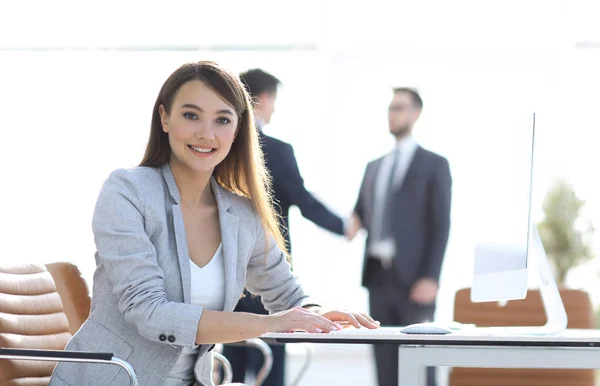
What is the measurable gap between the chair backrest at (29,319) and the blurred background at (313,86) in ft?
13.0

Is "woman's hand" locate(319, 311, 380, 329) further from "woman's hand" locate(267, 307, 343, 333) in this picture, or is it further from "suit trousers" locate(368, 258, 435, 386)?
"suit trousers" locate(368, 258, 435, 386)

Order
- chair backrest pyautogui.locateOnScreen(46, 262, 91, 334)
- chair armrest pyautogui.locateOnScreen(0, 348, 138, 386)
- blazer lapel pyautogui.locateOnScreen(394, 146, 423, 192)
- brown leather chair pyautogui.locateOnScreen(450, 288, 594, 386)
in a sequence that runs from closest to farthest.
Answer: chair armrest pyautogui.locateOnScreen(0, 348, 138, 386) < chair backrest pyautogui.locateOnScreen(46, 262, 91, 334) < brown leather chair pyautogui.locateOnScreen(450, 288, 594, 386) < blazer lapel pyautogui.locateOnScreen(394, 146, 423, 192)

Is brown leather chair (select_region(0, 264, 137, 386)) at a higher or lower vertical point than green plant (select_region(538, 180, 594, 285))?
lower

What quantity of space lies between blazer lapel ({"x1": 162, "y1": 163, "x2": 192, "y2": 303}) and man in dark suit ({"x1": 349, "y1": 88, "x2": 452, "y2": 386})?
77.3 inches

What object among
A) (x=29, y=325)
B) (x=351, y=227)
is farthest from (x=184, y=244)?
(x=351, y=227)

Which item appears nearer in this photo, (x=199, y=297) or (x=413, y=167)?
(x=199, y=297)

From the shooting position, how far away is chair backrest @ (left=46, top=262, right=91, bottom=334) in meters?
2.45

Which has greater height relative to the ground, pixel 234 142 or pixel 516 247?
pixel 234 142

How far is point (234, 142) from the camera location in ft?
7.09

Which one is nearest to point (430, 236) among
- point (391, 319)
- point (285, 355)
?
point (391, 319)

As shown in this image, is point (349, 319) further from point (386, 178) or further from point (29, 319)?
point (386, 178)

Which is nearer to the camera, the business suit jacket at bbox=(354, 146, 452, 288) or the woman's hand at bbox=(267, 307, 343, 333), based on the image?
the woman's hand at bbox=(267, 307, 343, 333)

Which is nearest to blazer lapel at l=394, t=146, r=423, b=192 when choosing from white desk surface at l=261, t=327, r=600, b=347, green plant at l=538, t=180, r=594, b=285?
white desk surface at l=261, t=327, r=600, b=347

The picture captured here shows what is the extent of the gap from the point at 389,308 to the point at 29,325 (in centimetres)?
202
